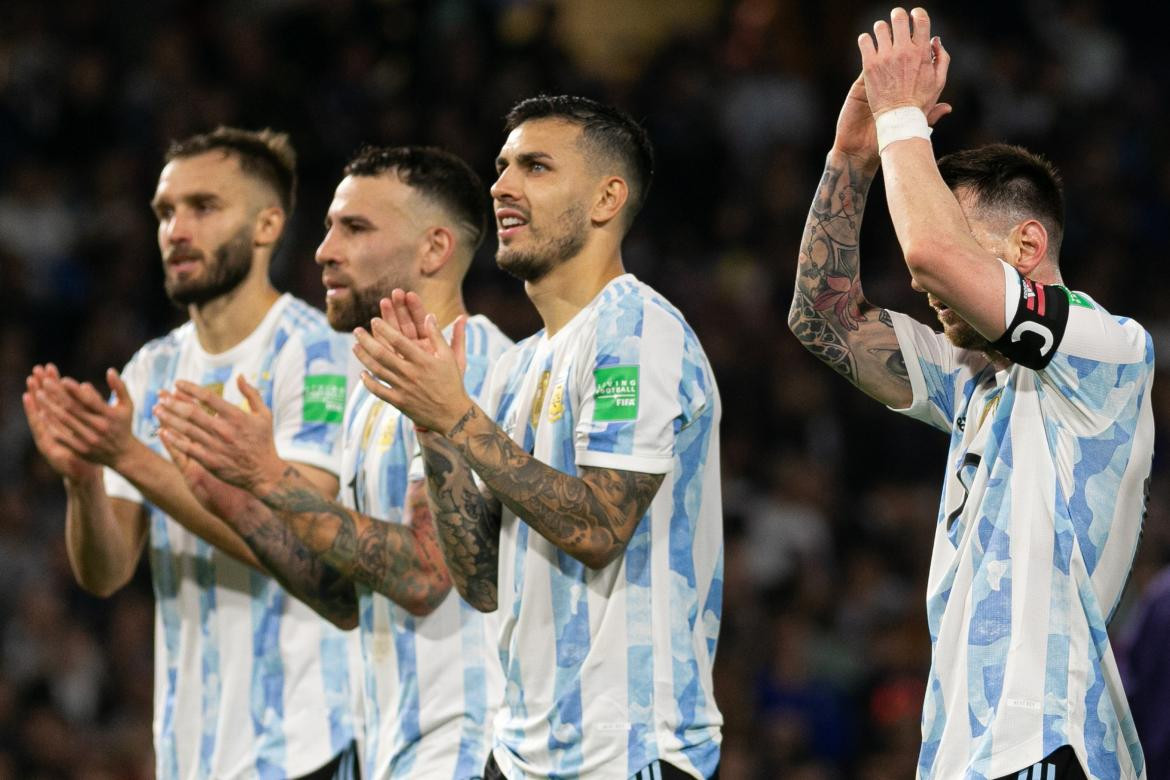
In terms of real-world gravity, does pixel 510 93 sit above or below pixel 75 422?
above

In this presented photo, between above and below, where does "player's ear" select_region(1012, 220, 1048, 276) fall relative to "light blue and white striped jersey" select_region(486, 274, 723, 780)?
above

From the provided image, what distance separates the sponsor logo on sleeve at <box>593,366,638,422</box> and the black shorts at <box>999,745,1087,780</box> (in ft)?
3.75

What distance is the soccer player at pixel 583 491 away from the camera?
3.71m

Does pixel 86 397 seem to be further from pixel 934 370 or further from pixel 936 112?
pixel 936 112

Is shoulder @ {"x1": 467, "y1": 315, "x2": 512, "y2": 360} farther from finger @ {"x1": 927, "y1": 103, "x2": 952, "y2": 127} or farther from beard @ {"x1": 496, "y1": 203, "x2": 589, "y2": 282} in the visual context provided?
finger @ {"x1": 927, "y1": 103, "x2": 952, "y2": 127}

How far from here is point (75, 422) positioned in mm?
4699

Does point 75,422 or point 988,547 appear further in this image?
point 75,422

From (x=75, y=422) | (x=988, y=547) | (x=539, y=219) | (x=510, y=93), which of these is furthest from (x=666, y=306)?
(x=510, y=93)

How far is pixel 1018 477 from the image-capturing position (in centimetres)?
346

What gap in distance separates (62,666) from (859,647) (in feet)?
14.6

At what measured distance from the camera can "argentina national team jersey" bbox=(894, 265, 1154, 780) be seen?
3344mm

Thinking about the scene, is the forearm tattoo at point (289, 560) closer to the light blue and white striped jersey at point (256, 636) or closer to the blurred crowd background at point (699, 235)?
the light blue and white striped jersey at point (256, 636)

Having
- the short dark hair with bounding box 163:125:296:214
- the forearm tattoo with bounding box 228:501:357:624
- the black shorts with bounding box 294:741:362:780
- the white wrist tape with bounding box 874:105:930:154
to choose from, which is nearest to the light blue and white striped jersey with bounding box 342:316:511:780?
the forearm tattoo with bounding box 228:501:357:624

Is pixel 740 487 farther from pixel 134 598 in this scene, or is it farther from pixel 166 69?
pixel 166 69
